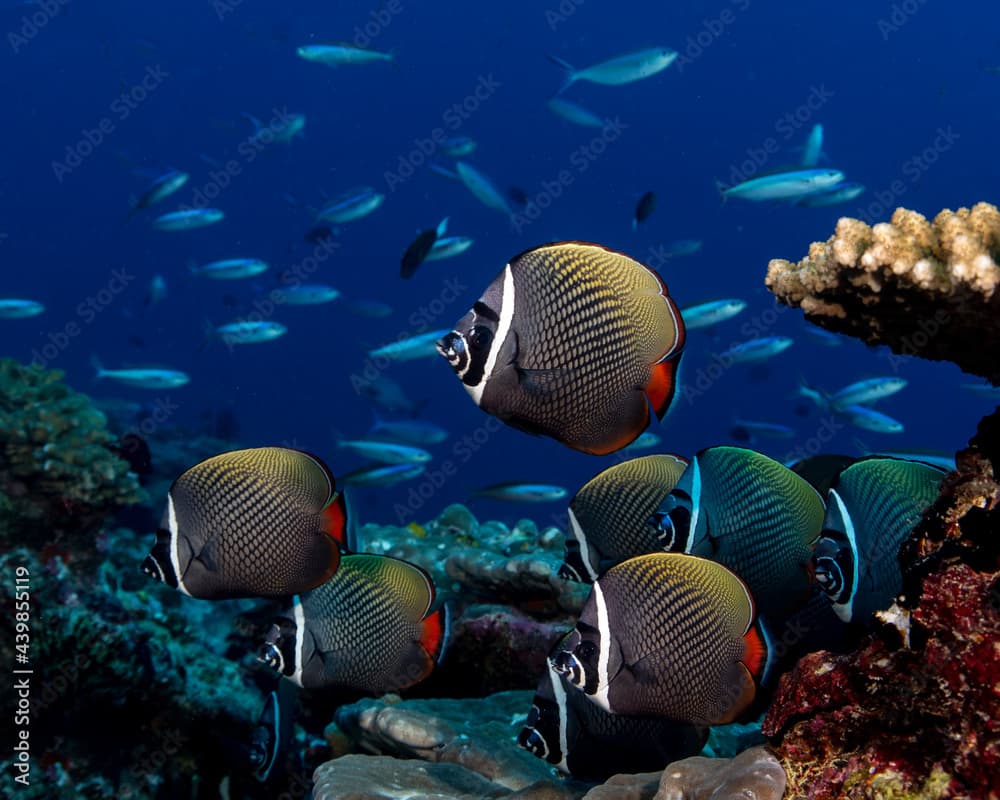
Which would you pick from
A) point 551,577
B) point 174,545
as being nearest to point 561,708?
point 174,545

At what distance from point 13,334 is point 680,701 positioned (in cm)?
8354

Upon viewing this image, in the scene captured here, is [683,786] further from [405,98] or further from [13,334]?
[13,334]

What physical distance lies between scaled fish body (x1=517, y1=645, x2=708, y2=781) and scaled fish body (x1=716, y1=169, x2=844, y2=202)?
857cm

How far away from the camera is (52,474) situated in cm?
555

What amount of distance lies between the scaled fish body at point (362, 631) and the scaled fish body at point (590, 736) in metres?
0.60

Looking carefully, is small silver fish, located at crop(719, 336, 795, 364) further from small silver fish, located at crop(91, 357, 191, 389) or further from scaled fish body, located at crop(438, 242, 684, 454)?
scaled fish body, located at crop(438, 242, 684, 454)

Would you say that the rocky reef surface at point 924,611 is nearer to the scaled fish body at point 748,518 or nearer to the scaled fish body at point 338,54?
the scaled fish body at point 748,518

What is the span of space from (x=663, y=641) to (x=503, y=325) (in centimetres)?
96

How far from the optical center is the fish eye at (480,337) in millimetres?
1778

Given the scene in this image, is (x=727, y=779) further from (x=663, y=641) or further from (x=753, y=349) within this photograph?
(x=753, y=349)

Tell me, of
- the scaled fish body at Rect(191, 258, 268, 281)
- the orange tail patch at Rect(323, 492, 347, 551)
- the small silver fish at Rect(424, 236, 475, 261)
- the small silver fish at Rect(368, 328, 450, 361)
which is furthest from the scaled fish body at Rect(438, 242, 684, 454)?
the scaled fish body at Rect(191, 258, 268, 281)

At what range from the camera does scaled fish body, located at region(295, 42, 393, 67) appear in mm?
14133

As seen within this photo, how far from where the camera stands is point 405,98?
72.0m

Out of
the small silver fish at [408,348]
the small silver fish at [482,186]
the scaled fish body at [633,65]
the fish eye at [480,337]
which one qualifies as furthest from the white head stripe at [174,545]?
the scaled fish body at [633,65]
